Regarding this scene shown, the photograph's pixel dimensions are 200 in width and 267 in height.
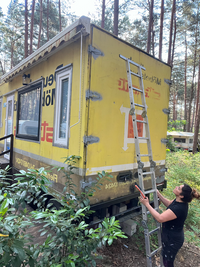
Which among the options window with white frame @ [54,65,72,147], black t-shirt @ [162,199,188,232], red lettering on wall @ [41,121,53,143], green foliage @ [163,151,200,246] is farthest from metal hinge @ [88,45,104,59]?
green foliage @ [163,151,200,246]

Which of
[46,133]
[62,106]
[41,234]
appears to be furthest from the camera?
[46,133]

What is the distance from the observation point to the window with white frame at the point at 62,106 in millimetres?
2842

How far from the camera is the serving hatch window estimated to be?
3711 mm

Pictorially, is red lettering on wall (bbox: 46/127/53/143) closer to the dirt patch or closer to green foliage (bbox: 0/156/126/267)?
green foliage (bbox: 0/156/126/267)

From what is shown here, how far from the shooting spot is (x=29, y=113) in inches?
164

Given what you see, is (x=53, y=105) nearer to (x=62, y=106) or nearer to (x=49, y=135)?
(x=62, y=106)

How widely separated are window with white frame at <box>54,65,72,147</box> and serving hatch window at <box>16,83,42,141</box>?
2.42 feet

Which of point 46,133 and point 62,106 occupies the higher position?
point 62,106

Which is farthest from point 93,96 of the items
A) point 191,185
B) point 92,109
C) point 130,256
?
point 191,185

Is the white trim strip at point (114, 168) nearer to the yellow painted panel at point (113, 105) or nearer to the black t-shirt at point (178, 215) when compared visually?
the yellow painted panel at point (113, 105)

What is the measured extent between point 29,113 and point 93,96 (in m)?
2.29

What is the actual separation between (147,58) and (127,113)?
3.82 feet

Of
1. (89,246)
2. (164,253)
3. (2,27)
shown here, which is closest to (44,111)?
(89,246)

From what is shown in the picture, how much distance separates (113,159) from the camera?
2752 millimetres
